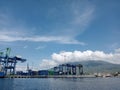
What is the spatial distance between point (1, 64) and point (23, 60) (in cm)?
1707

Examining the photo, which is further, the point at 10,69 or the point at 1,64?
the point at 10,69

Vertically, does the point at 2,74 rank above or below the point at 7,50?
below

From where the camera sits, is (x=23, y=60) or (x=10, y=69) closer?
(x=23, y=60)

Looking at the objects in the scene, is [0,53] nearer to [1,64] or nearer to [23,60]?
[1,64]

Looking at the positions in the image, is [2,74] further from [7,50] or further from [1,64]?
[7,50]

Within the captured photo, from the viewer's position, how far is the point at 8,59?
16312cm

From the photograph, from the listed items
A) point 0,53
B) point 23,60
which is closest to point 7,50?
point 0,53

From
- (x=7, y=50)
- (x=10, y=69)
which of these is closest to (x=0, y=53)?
(x=7, y=50)

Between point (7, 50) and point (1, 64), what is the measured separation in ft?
41.8

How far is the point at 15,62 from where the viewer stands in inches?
6511

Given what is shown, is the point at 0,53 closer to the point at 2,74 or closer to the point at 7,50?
the point at 7,50

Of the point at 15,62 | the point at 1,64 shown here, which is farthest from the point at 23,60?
the point at 1,64

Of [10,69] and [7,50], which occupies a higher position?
[7,50]

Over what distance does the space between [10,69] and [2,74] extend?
1686cm
